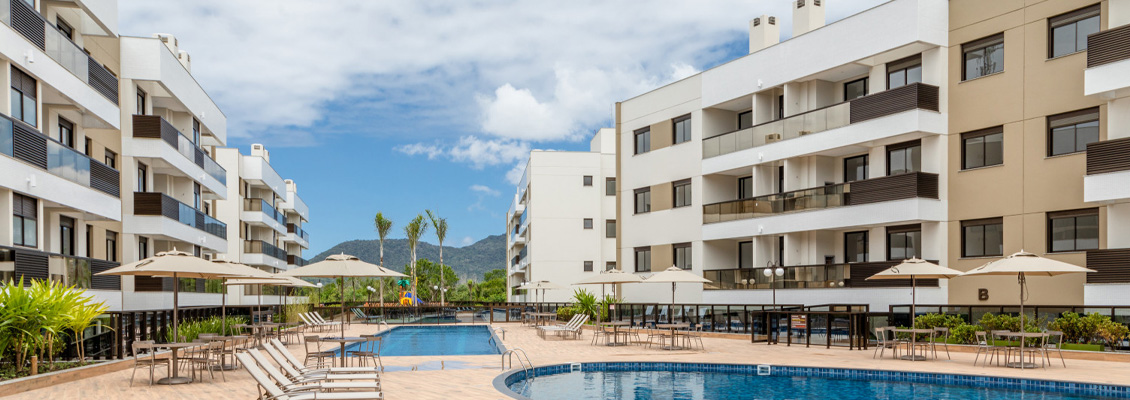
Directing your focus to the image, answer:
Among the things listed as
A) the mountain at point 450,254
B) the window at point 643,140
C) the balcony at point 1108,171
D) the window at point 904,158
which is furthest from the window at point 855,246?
the mountain at point 450,254

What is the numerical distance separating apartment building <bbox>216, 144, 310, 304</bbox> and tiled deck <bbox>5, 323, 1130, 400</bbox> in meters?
27.6

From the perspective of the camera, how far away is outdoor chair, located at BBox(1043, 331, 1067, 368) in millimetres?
16837

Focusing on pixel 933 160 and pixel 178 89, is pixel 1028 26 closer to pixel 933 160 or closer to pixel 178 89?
pixel 933 160

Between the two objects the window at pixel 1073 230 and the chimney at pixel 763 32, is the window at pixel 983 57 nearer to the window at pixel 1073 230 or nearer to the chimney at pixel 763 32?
the window at pixel 1073 230

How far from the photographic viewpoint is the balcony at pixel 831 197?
23812 millimetres

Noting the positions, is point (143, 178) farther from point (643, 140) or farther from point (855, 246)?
point (855, 246)

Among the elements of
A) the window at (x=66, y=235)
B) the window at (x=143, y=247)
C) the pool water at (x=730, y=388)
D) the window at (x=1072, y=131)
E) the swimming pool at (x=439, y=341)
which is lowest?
the swimming pool at (x=439, y=341)

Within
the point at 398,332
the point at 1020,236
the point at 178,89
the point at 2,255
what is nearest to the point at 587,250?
the point at 398,332

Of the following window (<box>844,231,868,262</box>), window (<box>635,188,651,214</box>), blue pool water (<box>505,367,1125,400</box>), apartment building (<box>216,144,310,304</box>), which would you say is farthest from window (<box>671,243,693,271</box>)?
apartment building (<box>216,144,310,304</box>)

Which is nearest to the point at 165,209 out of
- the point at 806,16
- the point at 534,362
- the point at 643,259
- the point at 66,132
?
the point at 66,132

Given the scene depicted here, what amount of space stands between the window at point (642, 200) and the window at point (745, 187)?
13.4 feet

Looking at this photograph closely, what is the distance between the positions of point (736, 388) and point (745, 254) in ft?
57.8

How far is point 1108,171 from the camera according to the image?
63.5 feet

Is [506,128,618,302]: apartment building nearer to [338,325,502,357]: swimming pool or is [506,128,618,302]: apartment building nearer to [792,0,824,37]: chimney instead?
[338,325,502,357]: swimming pool
